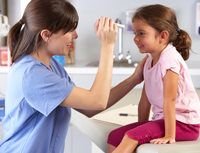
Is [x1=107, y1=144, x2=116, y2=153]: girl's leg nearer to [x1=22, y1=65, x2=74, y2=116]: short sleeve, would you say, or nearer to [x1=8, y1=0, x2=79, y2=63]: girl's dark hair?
[x1=22, y1=65, x2=74, y2=116]: short sleeve

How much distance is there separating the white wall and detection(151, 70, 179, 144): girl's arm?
191 centimetres

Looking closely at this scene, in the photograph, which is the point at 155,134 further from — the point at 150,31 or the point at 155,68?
the point at 150,31

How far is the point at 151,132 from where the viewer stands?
Answer: 1.09 m

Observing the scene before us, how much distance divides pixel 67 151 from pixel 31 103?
128cm

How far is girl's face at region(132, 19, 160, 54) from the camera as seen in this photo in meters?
1.24

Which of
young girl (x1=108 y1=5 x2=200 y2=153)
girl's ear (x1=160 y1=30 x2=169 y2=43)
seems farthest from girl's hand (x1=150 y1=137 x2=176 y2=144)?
girl's ear (x1=160 y1=30 x2=169 y2=43)

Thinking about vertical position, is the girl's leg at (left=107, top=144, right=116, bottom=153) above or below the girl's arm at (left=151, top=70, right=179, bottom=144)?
below

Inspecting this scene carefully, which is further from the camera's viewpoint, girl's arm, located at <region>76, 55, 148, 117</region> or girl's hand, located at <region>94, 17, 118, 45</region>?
girl's arm, located at <region>76, 55, 148, 117</region>

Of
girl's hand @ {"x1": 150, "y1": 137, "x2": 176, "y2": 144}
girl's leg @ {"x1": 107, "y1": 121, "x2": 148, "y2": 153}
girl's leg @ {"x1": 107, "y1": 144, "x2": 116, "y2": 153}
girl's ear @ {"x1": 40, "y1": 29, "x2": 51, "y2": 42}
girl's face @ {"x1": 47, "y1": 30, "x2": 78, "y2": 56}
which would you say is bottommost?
girl's leg @ {"x1": 107, "y1": 144, "x2": 116, "y2": 153}

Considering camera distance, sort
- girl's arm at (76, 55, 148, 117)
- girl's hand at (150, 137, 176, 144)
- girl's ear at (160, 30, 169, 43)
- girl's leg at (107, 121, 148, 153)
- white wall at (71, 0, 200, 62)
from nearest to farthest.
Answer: girl's hand at (150, 137, 176, 144) → girl's leg at (107, 121, 148, 153) → girl's ear at (160, 30, 169, 43) → girl's arm at (76, 55, 148, 117) → white wall at (71, 0, 200, 62)

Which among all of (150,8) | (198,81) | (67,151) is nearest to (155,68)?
(150,8)

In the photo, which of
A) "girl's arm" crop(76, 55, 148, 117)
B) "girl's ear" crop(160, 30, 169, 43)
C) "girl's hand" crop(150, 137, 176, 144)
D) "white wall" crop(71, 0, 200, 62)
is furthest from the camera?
"white wall" crop(71, 0, 200, 62)

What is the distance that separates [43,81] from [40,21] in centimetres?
20

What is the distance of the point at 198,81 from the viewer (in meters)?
2.57
